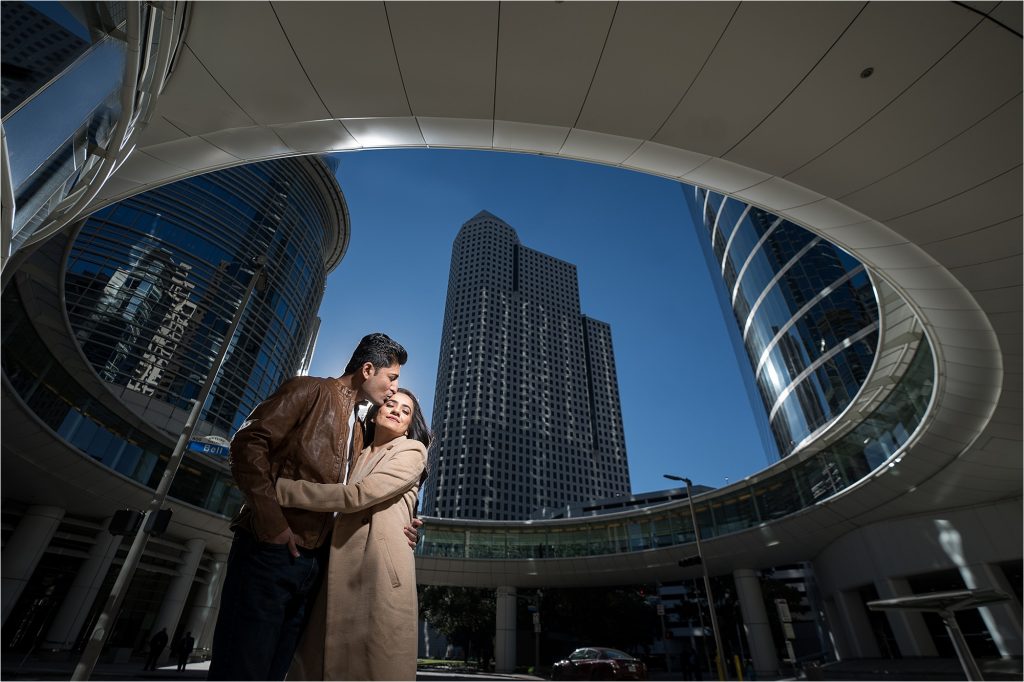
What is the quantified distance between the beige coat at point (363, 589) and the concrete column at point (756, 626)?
90.6ft

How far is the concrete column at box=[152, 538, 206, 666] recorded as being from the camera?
22422mm

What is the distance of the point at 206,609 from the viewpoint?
2591cm

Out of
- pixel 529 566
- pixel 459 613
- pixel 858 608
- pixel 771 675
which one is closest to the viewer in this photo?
pixel 858 608

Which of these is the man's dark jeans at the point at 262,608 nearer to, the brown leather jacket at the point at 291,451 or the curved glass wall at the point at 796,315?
the brown leather jacket at the point at 291,451

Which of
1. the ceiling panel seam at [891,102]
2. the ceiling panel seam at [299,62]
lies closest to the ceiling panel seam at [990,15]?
the ceiling panel seam at [891,102]

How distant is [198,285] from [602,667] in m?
33.4

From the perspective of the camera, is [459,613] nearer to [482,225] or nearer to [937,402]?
[937,402]

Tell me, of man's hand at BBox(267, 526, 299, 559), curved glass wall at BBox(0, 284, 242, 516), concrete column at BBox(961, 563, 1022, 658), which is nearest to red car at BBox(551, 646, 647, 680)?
concrete column at BBox(961, 563, 1022, 658)

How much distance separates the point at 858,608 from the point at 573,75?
26.2 metres

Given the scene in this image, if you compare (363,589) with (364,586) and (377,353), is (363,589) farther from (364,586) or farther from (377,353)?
(377,353)

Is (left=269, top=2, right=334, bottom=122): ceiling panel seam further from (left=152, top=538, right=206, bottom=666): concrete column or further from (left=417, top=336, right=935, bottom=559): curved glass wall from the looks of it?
(left=152, top=538, right=206, bottom=666): concrete column

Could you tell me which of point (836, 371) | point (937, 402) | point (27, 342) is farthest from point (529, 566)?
point (27, 342)

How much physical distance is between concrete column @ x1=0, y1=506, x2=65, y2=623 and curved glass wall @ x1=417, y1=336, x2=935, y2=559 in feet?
54.7

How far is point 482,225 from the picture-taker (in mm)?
162125
